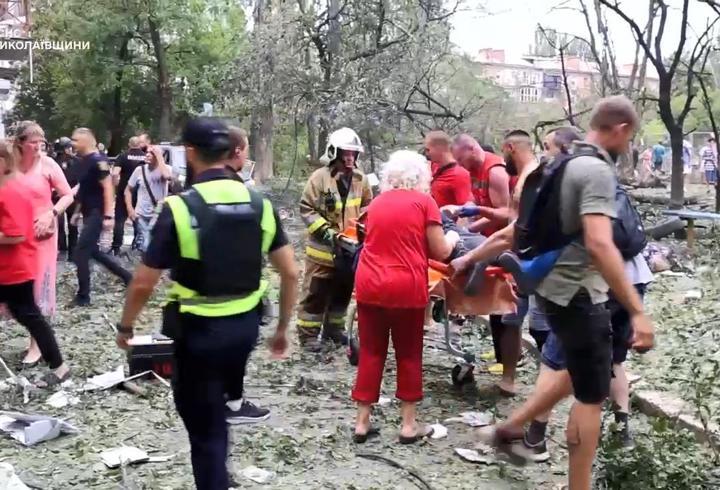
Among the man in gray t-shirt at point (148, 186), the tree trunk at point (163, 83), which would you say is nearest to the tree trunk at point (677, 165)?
the man in gray t-shirt at point (148, 186)

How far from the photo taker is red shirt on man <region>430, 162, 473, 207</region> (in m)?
6.86

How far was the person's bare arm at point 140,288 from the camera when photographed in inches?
142

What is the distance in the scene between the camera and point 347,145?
698 centimetres

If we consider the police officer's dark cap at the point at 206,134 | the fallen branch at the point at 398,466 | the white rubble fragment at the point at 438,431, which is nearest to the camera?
the police officer's dark cap at the point at 206,134

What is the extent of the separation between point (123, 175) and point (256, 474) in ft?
29.1

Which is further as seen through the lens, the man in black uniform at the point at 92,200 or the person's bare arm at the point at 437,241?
the man in black uniform at the point at 92,200

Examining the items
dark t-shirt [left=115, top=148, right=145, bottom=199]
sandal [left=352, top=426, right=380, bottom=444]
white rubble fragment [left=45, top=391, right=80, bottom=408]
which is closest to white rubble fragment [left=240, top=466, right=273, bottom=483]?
sandal [left=352, top=426, right=380, bottom=444]

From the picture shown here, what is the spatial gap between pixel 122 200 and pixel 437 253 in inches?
351

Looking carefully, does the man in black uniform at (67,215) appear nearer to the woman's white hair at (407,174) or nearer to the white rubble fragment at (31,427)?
the white rubble fragment at (31,427)

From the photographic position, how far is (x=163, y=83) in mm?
30328

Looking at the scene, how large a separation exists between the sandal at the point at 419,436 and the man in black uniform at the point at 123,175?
27.0 feet

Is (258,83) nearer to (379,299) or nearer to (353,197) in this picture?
(353,197)

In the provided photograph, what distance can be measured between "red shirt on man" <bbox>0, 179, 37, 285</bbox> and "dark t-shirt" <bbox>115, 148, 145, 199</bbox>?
256 inches

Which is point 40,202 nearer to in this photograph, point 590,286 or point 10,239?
point 10,239
